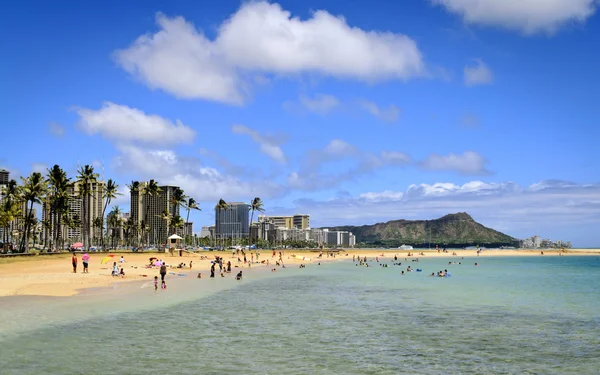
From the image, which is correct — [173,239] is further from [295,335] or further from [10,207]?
[295,335]

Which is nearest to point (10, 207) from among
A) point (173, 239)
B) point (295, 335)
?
point (173, 239)

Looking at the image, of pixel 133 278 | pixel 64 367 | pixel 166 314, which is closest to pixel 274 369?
pixel 64 367

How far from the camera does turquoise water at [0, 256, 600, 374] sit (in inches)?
683

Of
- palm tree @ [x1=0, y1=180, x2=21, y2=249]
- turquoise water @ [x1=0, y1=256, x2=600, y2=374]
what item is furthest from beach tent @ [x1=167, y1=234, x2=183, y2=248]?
turquoise water @ [x1=0, y1=256, x2=600, y2=374]

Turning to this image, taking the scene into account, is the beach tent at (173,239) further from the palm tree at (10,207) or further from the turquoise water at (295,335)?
the turquoise water at (295,335)

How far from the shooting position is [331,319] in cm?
2853

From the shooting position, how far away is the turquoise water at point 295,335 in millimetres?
17359

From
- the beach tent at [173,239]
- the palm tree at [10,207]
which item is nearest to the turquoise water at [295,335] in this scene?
the beach tent at [173,239]

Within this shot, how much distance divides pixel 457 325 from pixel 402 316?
3.98 metres

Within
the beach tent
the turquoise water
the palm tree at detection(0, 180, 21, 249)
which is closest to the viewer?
the turquoise water

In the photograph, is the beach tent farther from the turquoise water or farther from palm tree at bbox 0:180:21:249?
the turquoise water

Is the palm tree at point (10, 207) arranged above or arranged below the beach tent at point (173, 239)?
above

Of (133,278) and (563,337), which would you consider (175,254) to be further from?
(563,337)

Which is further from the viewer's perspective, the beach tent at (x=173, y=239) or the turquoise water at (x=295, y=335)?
the beach tent at (x=173, y=239)
